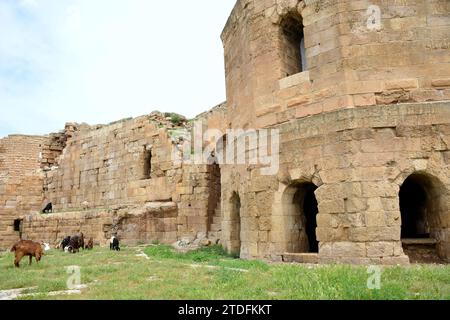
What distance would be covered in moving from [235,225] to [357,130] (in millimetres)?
5079

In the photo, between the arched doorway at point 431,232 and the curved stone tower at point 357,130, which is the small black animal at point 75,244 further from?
the arched doorway at point 431,232

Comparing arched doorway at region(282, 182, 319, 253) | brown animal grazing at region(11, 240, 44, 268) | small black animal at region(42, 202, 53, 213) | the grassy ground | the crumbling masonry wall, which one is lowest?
the grassy ground

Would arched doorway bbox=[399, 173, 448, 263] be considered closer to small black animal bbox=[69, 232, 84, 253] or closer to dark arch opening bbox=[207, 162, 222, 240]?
dark arch opening bbox=[207, 162, 222, 240]

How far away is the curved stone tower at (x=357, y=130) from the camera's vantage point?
7273 mm

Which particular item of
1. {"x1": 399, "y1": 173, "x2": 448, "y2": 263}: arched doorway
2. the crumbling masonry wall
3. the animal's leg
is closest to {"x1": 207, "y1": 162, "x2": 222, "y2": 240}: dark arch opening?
the animal's leg

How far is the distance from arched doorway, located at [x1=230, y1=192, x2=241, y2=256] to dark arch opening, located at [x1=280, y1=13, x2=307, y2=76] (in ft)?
12.6

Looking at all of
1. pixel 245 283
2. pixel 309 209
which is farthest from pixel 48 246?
pixel 245 283

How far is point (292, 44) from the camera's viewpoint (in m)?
9.58

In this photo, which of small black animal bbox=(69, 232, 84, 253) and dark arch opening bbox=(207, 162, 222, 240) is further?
dark arch opening bbox=(207, 162, 222, 240)

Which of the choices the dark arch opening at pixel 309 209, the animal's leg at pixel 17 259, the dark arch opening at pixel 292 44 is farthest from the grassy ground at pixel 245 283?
the dark arch opening at pixel 292 44

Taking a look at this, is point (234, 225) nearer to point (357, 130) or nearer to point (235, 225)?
point (235, 225)

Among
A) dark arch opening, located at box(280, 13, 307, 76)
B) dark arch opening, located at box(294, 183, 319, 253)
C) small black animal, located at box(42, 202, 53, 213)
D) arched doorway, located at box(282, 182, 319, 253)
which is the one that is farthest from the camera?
small black animal, located at box(42, 202, 53, 213)

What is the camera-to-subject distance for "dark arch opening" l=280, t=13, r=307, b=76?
9.29 metres
